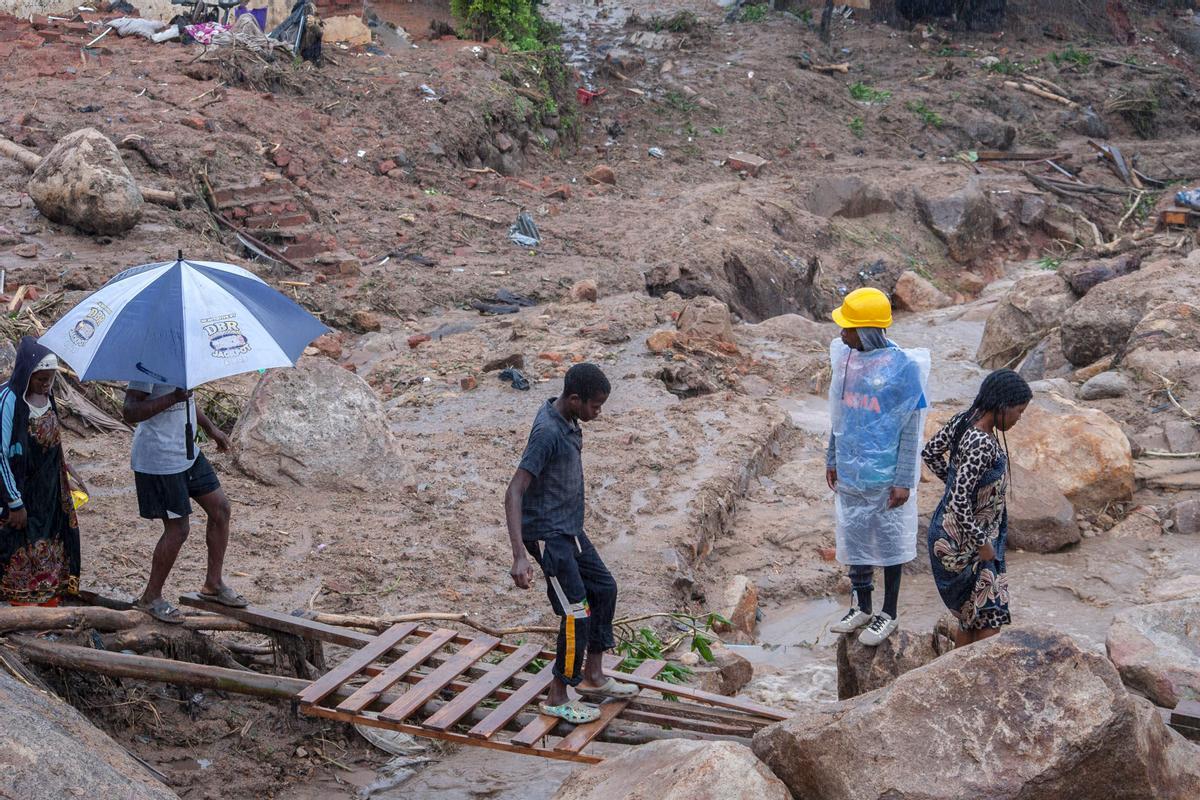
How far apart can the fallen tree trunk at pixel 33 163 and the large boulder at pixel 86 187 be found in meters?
0.78

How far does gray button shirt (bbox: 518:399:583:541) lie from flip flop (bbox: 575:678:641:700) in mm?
635

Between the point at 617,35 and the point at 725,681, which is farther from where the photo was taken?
the point at 617,35

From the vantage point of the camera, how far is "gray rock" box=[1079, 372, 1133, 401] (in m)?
9.70

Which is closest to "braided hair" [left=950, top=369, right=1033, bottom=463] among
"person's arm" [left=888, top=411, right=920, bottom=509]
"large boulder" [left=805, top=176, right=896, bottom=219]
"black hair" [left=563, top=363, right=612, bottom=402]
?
"person's arm" [left=888, top=411, right=920, bottom=509]

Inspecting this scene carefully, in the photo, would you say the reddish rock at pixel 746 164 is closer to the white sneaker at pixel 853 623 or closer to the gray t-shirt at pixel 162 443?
the white sneaker at pixel 853 623

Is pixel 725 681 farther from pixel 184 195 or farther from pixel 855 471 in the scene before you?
pixel 184 195

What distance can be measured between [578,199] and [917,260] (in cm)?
536

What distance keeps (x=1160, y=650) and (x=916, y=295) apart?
36.8 feet

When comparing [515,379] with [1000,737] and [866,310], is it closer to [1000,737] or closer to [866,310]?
[866,310]

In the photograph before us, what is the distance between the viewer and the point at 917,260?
17375 millimetres

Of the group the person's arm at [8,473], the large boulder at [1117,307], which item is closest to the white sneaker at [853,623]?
the person's arm at [8,473]

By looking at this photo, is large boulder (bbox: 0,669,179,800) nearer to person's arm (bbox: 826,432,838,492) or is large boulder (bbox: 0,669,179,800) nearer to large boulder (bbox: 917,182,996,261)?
person's arm (bbox: 826,432,838,492)

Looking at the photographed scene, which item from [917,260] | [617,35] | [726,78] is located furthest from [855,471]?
[617,35]

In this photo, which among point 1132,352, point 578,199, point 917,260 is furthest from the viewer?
point 917,260
